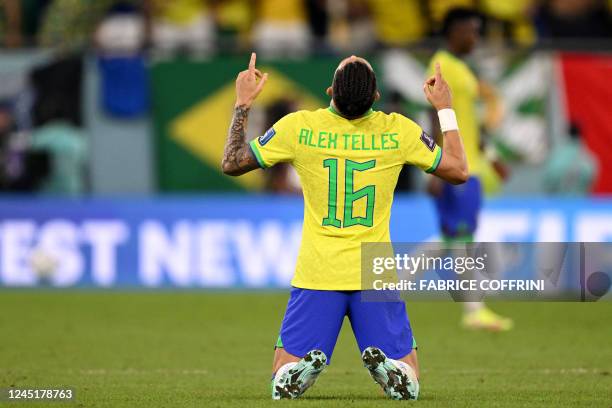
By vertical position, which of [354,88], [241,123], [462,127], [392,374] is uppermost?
[354,88]

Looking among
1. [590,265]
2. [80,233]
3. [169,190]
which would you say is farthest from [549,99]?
[590,265]

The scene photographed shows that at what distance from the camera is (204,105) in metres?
19.4

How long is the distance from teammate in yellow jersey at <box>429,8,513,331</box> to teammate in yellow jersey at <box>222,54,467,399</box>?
15.8 ft

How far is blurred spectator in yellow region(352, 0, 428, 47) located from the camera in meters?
19.9

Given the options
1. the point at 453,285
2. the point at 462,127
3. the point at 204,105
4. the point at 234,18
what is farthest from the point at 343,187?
the point at 234,18

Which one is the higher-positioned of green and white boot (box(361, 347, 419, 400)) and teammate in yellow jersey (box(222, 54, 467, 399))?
teammate in yellow jersey (box(222, 54, 467, 399))

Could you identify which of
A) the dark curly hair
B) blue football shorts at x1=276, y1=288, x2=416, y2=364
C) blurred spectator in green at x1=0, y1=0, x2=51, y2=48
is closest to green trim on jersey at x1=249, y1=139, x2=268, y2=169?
the dark curly hair

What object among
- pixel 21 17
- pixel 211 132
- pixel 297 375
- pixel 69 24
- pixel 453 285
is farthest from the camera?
pixel 21 17

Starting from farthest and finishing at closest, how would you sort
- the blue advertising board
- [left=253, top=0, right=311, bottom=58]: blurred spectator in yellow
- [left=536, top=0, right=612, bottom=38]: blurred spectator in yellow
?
[left=536, top=0, right=612, bottom=38]: blurred spectator in yellow → [left=253, top=0, right=311, bottom=58]: blurred spectator in yellow → the blue advertising board

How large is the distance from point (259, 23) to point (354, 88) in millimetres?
11713

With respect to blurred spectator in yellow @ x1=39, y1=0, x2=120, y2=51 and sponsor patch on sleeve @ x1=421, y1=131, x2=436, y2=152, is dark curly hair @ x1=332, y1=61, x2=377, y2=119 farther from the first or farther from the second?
blurred spectator in yellow @ x1=39, y1=0, x2=120, y2=51

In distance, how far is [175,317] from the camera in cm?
1512

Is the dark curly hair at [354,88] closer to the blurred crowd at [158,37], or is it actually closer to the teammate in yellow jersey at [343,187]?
the teammate in yellow jersey at [343,187]

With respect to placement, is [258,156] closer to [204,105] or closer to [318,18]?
[204,105]
